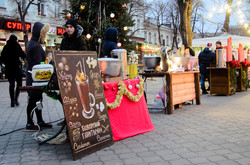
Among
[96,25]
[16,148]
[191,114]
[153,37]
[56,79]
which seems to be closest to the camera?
[56,79]

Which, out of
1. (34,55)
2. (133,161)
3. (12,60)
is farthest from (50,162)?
(12,60)

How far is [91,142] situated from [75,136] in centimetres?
31

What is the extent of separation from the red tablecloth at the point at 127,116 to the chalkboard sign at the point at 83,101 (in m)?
0.27

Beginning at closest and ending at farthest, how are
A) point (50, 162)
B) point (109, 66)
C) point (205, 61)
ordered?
1. point (50, 162)
2. point (109, 66)
3. point (205, 61)

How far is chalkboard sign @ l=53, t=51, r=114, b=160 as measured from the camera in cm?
339

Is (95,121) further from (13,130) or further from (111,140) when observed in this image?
(13,130)

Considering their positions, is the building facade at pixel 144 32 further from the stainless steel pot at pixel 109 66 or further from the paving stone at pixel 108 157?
the paving stone at pixel 108 157

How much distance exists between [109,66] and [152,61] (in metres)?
2.14

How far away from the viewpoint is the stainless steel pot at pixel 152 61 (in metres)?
6.20

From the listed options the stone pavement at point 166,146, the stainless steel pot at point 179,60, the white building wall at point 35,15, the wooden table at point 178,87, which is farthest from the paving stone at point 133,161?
the white building wall at point 35,15

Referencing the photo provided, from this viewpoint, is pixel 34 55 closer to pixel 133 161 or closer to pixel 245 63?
pixel 133 161

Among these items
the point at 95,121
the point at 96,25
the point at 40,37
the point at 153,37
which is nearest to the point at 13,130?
the point at 40,37

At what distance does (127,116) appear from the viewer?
449 centimetres

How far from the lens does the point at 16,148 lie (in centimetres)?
393
